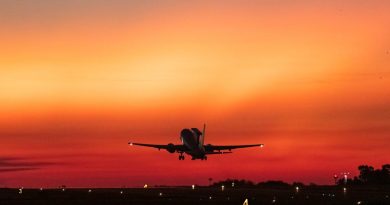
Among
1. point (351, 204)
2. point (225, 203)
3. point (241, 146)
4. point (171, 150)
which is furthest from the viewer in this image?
point (241, 146)

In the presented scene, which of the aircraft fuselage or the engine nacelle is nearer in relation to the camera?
the aircraft fuselage

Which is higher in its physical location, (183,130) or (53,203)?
(183,130)

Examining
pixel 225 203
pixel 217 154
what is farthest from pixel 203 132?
pixel 225 203

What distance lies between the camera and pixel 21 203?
8281 centimetres

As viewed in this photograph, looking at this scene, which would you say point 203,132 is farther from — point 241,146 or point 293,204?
point 293,204

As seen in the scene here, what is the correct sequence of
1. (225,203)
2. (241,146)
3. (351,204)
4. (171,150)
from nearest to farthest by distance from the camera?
(351,204) < (225,203) < (171,150) < (241,146)

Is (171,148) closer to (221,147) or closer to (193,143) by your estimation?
(193,143)

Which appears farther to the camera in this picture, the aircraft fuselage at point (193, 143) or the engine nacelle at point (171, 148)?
the engine nacelle at point (171, 148)

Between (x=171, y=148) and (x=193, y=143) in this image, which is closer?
(x=193, y=143)

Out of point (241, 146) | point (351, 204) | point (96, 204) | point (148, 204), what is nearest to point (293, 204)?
point (351, 204)

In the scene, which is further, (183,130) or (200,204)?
(183,130)

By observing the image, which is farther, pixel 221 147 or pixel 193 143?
pixel 221 147

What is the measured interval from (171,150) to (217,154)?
1207 cm

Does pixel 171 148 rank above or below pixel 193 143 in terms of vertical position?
below
